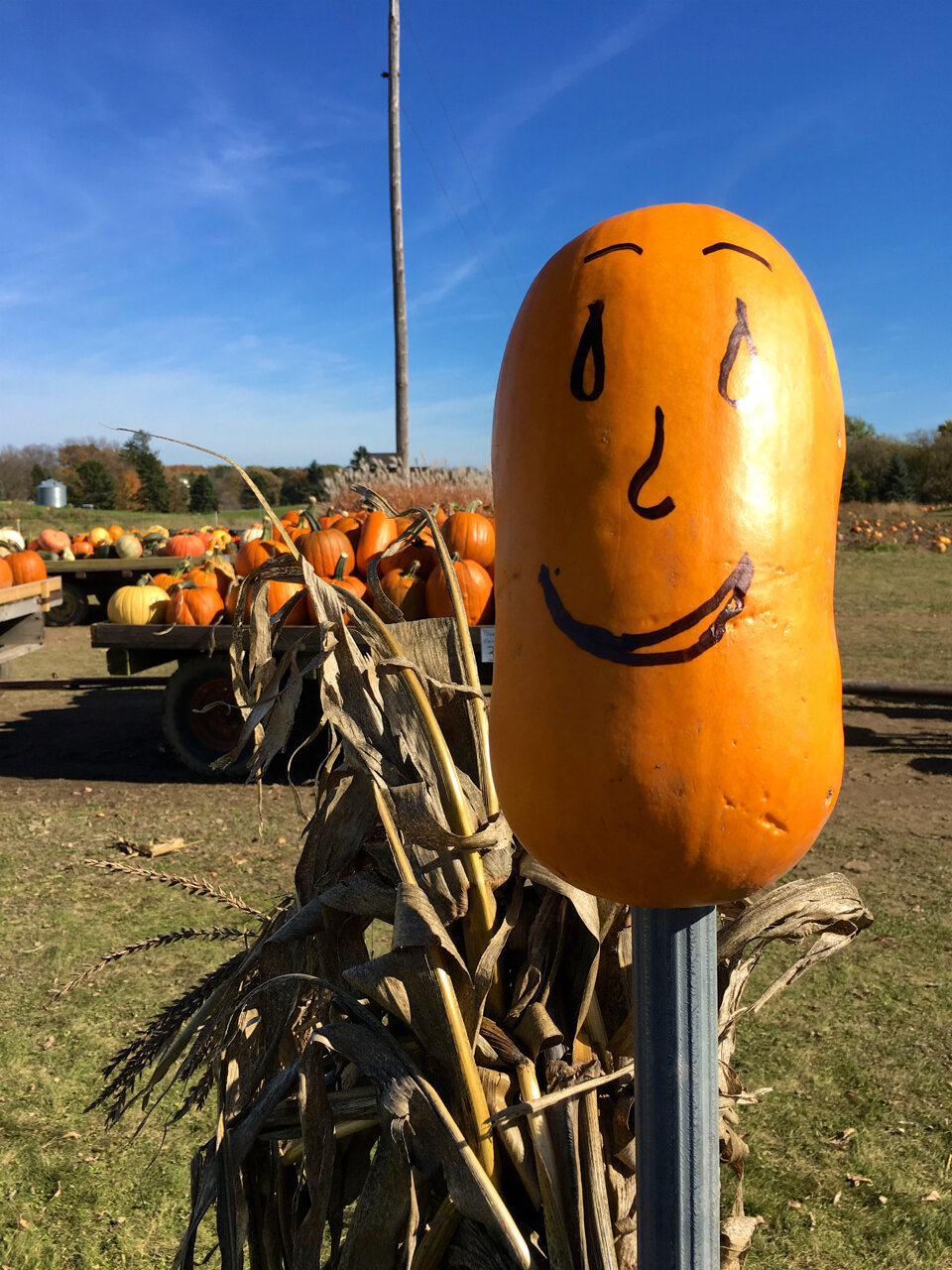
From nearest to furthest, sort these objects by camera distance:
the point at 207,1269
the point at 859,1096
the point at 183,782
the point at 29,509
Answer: the point at 207,1269 < the point at 859,1096 < the point at 183,782 < the point at 29,509

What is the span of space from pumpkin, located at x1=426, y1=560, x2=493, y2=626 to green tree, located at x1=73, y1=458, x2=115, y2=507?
3224 cm

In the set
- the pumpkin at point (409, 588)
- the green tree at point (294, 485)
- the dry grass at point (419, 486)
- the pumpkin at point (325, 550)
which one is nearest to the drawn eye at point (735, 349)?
the pumpkin at point (409, 588)

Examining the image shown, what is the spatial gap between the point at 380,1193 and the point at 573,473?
35.8 inches

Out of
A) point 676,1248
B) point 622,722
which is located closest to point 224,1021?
point 676,1248

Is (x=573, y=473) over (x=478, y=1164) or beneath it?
over

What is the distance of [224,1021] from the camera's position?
4.45 ft

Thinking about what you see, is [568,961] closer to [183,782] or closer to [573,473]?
[573,473]

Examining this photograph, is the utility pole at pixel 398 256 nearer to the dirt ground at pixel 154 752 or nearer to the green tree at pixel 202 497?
the dirt ground at pixel 154 752

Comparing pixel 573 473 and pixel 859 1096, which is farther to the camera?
pixel 859 1096

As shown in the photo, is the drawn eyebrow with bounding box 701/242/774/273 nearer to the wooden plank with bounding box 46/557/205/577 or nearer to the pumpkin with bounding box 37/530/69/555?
the wooden plank with bounding box 46/557/205/577

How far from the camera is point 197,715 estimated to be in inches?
235

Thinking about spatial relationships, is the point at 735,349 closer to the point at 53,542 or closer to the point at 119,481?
the point at 53,542

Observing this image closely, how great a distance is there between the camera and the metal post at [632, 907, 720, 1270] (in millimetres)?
875

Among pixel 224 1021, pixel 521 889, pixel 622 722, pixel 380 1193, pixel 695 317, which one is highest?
pixel 695 317
